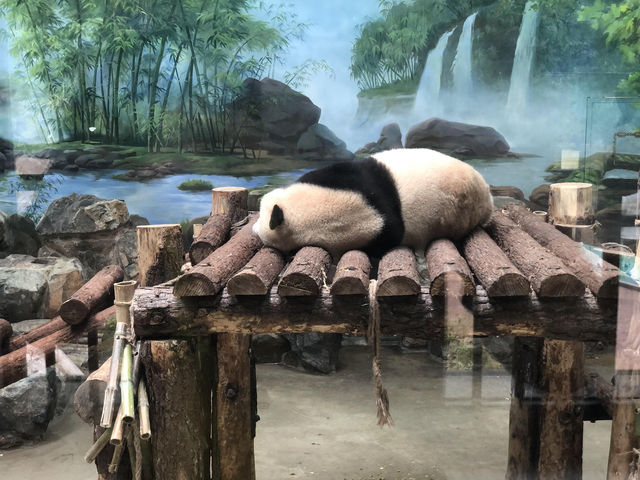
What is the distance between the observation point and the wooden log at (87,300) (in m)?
3.30

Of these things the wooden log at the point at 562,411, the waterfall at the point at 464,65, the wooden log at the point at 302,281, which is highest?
the waterfall at the point at 464,65

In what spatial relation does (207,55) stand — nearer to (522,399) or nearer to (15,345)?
(15,345)

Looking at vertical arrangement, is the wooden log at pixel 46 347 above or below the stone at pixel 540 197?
below

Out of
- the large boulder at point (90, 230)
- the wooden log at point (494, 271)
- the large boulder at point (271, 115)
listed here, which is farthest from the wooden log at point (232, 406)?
the large boulder at point (271, 115)

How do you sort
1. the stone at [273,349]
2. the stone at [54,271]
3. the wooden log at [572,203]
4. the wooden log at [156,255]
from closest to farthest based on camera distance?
the wooden log at [156,255] < the wooden log at [572,203] < the stone at [273,349] < the stone at [54,271]

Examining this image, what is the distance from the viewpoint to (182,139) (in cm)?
510

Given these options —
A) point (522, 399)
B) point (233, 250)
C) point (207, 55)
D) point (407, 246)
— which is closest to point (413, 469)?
point (522, 399)

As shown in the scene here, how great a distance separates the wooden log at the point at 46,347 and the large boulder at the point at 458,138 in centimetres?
273

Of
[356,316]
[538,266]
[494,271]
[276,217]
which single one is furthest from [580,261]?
[276,217]

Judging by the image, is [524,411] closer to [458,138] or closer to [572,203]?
[572,203]

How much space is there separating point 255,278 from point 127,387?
539 mm

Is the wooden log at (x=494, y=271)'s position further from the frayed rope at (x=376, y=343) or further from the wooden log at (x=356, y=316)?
the frayed rope at (x=376, y=343)

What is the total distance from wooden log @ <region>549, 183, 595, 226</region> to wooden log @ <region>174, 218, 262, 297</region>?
1.84 meters

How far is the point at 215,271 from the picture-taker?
2139 millimetres
